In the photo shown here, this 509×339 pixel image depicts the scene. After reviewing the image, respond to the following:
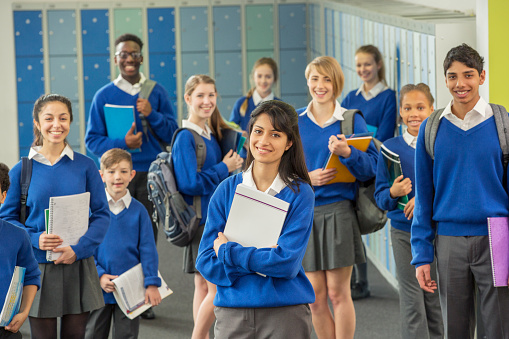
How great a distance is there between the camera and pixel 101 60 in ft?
30.5

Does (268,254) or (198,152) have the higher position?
(198,152)

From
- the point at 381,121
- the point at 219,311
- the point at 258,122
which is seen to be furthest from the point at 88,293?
the point at 381,121

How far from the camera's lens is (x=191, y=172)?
3971 mm

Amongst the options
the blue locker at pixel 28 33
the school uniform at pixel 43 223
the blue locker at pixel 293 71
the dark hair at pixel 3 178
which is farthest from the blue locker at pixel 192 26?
the dark hair at pixel 3 178

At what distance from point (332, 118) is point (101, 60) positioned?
6.01 m

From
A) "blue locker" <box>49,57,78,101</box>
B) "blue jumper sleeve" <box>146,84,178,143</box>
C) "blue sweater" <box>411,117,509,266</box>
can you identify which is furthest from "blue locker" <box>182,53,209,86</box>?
"blue sweater" <box>411,117,509,266</box>

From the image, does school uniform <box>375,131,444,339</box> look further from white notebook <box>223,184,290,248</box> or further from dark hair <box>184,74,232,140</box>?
white notebook <box>223,184,290,248</box>

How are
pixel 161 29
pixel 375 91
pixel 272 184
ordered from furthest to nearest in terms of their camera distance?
pixel 161 29, pixel 375 91, pixel 272 184

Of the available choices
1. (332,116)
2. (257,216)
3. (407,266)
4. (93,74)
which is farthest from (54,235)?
(93,74)

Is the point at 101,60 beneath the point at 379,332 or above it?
above

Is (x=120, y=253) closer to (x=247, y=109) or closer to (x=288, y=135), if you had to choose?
(x=288, y=135)

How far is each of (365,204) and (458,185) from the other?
1.03 metres

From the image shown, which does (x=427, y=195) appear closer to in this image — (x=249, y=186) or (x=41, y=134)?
(x=249, y=186)

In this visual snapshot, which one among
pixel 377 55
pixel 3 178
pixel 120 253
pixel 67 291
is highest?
pixel 377 55
